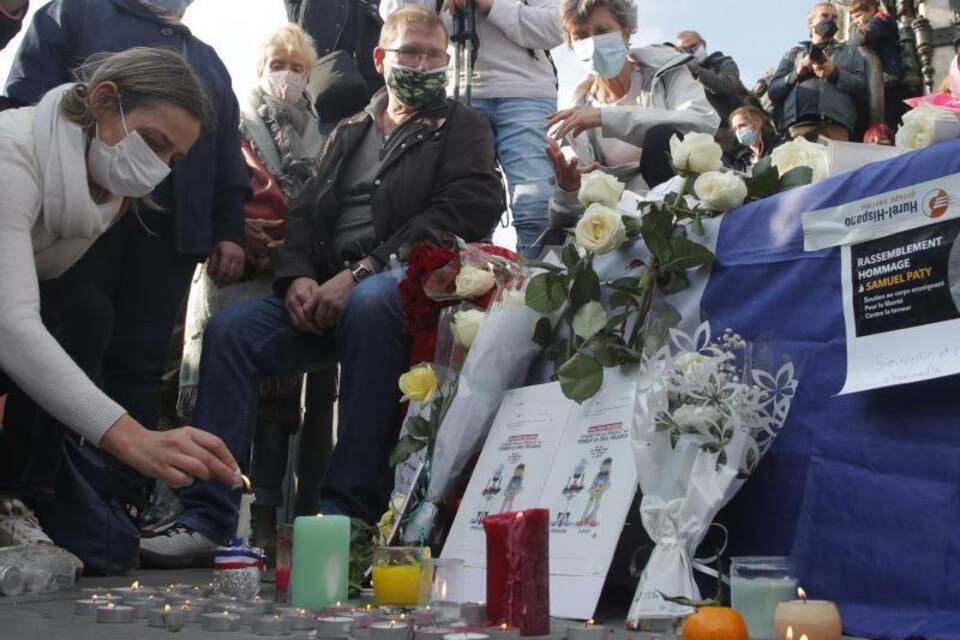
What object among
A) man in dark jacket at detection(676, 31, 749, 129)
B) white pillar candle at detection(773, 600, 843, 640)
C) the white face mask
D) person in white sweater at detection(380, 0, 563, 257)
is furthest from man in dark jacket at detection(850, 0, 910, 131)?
white pillar candle at detection(773, 600, 843, 640)

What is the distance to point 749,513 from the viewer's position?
2.50m

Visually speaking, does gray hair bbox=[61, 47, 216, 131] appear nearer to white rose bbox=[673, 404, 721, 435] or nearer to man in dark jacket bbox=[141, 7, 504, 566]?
man in dark jacket bbox=[141, 7, 504, 566]

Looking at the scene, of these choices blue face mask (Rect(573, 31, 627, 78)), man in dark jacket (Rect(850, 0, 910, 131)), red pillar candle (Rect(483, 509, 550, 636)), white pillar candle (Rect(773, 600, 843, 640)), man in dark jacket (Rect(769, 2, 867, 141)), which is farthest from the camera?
man in dark jacket (Rect(850, 0, 910, 131))

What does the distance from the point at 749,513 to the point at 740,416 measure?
0.87 ft

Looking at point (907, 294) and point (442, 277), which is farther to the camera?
point (442, 277)

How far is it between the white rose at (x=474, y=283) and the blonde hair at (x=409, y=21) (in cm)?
119

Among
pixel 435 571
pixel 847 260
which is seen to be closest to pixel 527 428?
pixel 435 571

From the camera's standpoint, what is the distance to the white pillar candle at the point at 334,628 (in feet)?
7.22

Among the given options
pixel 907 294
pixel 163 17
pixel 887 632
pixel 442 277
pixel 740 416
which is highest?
pixel 163 17

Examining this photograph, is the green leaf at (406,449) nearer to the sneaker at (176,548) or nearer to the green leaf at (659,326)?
the sneaker at (176,548)

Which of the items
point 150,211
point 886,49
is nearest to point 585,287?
point 150,211

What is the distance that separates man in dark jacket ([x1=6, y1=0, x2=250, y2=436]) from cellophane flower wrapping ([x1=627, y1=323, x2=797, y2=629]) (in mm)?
1764

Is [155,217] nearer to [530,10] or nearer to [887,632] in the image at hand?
[530,10]

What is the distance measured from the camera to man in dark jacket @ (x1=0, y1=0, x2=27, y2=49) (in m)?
3.51
